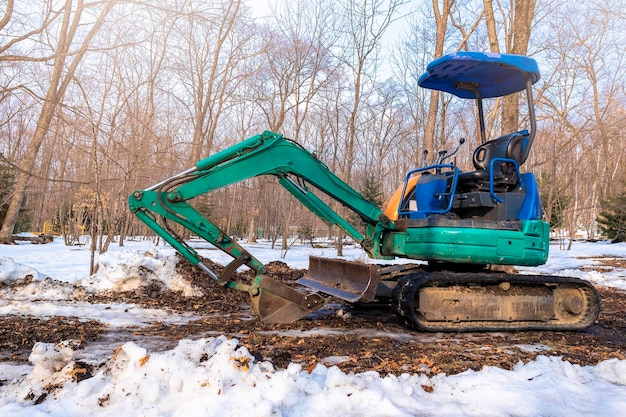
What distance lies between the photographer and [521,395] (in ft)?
9.87

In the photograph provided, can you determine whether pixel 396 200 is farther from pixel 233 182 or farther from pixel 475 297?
pixel 233 182

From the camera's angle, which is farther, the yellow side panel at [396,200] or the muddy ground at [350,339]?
the yellow side panel at [396,200]

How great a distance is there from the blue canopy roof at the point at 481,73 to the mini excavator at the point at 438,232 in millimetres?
16

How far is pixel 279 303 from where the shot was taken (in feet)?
16.9

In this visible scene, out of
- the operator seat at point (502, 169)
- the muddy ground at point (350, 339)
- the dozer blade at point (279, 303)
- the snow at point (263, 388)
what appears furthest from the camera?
the operator seat at point (502, 169)

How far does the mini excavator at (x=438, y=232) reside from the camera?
5156mm

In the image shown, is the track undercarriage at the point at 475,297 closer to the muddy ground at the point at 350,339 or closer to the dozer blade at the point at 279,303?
the muddy ground at the point at 350,339

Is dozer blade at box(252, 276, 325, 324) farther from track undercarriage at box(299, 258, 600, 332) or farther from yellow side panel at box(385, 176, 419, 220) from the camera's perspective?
yellow side panel at box(385, 176, 419, 220)

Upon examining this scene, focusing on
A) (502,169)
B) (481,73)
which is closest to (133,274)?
(502,169)

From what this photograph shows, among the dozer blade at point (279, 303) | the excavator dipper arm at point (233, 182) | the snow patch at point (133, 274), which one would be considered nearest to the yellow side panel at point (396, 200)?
the excavator dipper arm at point (233, 182)

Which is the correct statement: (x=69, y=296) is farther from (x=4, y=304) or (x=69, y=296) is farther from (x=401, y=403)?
(x=401, y=403)

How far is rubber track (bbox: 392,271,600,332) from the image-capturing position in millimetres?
5125

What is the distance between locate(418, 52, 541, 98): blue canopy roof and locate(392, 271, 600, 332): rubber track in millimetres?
2475

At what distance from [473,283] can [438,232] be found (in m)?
0.84
